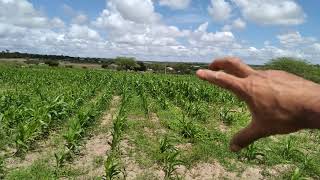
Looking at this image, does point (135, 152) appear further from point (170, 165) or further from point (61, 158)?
point (61, 158)

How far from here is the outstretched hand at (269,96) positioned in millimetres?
A: 1271

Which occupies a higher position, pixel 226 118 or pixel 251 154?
pixel 251 154

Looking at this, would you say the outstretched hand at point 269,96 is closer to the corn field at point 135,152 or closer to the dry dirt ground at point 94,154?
the corn field at point 135,152

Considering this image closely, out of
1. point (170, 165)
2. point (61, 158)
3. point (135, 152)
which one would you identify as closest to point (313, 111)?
point (170, 165)

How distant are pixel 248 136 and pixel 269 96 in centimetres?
17

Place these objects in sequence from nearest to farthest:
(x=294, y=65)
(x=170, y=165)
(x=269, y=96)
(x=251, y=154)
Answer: (x=269, y=96)
(x=170, y=165)
(x=251, y=154)
(x=294, y=65)

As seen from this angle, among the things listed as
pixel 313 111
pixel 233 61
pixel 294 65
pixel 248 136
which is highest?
pixel 233 61

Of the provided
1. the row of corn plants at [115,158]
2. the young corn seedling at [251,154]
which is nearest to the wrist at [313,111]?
the row of corn plants at [115,158]

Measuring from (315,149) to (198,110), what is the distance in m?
5.23

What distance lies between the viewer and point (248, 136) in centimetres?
146

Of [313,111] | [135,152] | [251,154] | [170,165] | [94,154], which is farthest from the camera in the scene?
[135,152]

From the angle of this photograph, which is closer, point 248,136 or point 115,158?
point 248,136

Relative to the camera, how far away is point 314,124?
1.27 m

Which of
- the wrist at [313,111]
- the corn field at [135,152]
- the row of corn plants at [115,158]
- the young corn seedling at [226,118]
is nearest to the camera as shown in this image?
the wrist at [313,111]
